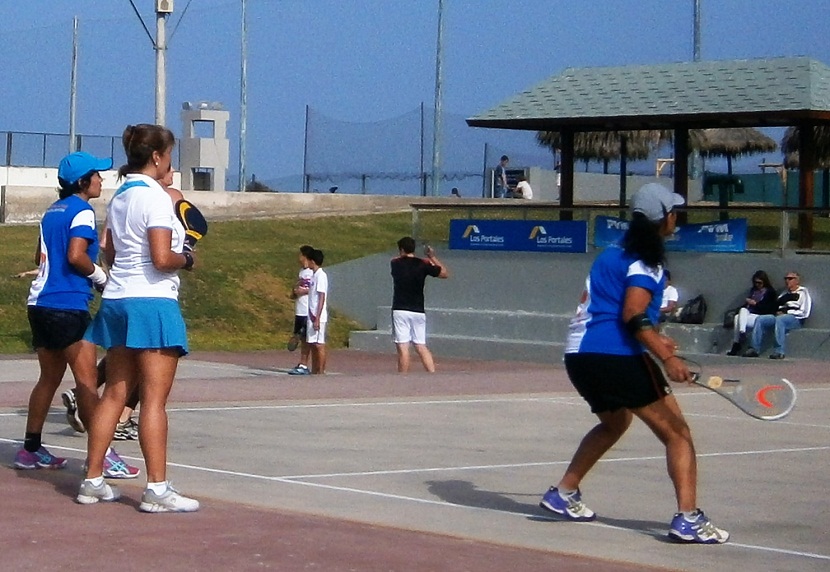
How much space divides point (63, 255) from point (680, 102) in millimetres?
20049

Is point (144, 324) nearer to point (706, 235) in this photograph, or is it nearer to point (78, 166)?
point (78, 166)

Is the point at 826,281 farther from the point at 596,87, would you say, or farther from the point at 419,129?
the point at 419,129

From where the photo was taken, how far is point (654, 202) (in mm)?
7367

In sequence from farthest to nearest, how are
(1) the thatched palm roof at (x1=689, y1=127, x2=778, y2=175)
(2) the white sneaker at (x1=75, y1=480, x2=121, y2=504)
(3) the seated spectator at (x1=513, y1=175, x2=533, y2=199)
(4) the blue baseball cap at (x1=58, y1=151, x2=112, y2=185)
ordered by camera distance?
(1) the thatched palm roof at (x1=689, y1=127, x2=778, y2=175) → (3) the seated spectator at (x1=513, y1=175, x2=533, y2=199) → (4) the blue baseball cap at (x1=58, y1=151, x2=112, y2=185) → (2) the white sneaker at (x1=75, y1=480, x2=121, y2=504)

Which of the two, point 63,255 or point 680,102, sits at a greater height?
point 680,102

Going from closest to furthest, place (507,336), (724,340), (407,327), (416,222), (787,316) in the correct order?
(407,327)
(787,316)
(724,340)
(507,336)
(416,222)

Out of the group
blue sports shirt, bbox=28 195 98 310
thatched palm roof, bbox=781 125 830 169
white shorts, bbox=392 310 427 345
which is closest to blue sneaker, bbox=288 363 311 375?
white shorts, bbox=392 310 427 345

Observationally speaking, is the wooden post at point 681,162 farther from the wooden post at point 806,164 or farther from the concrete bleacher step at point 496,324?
the concrete bleacher step at point 496,324

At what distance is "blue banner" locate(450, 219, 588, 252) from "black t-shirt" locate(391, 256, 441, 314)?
23.5ft

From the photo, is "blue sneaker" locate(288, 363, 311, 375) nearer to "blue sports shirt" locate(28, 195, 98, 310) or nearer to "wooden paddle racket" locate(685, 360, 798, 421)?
"blue sports shirt" locate(28, 195, 98, 310)

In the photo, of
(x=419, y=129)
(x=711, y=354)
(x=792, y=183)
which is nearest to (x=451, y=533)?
(x=711, y=354)

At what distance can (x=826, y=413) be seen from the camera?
46.7 ft

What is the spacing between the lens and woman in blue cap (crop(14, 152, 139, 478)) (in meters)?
8.75

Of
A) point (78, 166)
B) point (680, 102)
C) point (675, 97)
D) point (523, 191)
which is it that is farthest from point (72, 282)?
point (523, 191)
